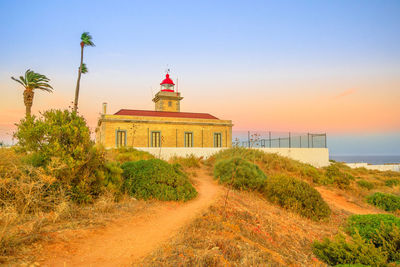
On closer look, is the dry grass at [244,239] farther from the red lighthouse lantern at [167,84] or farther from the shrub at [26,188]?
the red lighthouse lantern at [167,84]

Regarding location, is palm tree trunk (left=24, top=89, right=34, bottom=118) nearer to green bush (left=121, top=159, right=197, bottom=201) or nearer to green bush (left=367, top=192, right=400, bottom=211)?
green bush (left=121, top=159, right=197, bottom=201)

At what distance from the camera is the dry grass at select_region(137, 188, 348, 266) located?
4.03 meters

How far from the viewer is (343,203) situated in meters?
12.6

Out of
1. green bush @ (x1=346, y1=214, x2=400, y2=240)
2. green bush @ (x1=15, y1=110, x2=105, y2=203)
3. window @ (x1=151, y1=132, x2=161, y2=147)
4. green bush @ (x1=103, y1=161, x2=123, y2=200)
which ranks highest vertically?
window @ (x1=151, y1=132, x2=161, y2=147)

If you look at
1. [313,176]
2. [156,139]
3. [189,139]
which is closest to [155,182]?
[313,176]

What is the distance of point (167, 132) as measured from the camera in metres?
28.3

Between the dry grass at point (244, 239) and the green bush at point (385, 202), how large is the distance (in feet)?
16.7

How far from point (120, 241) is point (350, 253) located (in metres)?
4.29

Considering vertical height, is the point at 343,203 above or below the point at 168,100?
below

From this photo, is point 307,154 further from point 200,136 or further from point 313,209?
point 313,209

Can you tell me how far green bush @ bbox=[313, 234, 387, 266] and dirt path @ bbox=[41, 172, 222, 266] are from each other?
3047 mm

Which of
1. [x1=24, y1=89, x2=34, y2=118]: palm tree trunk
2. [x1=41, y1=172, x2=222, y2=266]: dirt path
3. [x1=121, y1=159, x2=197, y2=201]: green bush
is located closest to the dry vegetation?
[x1=41, y1=172, x2=222, y2=266]: dirt path

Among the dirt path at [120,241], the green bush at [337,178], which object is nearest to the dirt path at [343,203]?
the green bush at [337,178]

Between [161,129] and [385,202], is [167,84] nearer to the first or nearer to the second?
[161,129]
